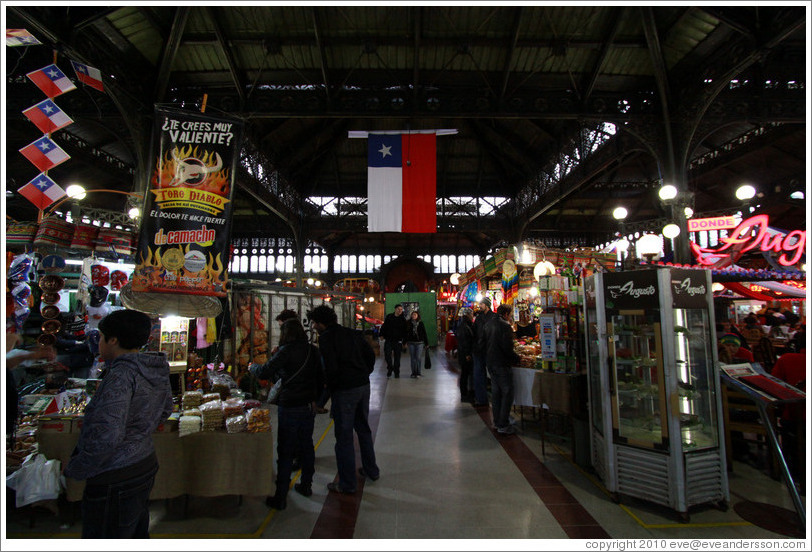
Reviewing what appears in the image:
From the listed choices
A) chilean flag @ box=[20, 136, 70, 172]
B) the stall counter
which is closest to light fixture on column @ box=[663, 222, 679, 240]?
the stall counter

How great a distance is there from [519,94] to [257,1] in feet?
28.1

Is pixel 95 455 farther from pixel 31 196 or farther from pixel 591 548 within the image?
pixel 31 196

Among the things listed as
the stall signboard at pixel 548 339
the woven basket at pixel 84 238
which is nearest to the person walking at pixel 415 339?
the stall signboard at pixel 548 339

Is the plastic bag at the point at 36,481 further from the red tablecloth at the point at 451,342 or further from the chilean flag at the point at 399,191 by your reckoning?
the red tablecloth at the point at 451,342

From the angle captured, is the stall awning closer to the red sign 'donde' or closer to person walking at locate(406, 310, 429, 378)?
the red sign 'donde'

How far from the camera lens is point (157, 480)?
3.18 m

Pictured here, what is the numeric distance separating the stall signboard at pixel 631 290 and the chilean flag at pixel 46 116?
663 cm

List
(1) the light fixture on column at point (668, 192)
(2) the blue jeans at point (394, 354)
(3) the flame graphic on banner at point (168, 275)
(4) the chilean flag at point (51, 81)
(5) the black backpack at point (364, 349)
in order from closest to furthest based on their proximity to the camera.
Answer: (5) the black backpack at point (364, 349) < (3) the flame graphic on banner at point (168, 275) < (4) the chilean flag at point (51, 81) < (1) the light fixture on column at point (668, 192) < (2) the blue jeans at point (394, 354)

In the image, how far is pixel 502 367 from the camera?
5.39 m

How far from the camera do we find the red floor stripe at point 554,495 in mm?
3025

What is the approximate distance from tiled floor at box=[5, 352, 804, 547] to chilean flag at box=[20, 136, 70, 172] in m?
A: 3.80

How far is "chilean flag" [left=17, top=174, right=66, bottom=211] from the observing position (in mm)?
4633

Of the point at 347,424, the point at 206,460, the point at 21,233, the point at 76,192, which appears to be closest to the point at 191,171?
the point at 21,233

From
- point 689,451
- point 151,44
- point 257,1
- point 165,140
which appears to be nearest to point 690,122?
point 689,451
